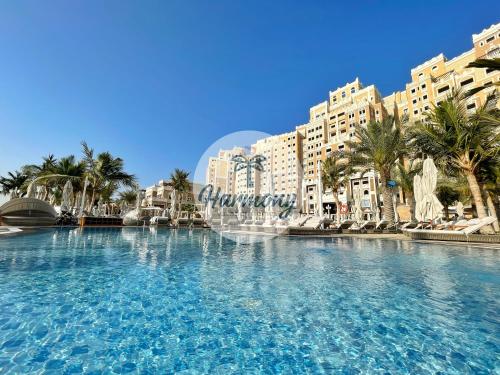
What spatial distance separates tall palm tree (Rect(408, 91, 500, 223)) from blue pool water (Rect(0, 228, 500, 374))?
11170 mm

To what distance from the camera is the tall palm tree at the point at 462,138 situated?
14.8 meters

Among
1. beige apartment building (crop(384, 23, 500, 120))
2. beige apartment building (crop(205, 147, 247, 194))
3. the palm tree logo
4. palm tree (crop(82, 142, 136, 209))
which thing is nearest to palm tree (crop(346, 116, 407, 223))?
the palm tree logo

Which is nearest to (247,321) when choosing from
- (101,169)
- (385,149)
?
(385,149)

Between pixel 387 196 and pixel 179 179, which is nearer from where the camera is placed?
pixel 387 196

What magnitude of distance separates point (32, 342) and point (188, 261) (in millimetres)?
5851

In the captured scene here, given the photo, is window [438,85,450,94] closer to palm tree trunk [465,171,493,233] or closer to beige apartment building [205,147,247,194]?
palm tree trunk [465,171,493,233]

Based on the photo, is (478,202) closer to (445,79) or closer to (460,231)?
(460,231)

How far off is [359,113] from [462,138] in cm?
4537

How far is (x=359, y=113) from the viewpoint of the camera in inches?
2211

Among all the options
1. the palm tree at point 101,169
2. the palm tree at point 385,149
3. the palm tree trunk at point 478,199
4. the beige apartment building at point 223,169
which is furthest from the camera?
the beige apartment building at point 223,169

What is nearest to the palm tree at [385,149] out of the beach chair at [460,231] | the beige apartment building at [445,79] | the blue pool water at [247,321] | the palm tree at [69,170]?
the beach chair at [460,231]

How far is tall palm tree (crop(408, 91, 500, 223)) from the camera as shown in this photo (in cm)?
1483

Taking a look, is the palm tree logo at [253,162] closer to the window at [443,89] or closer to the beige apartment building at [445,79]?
the beige apartment building at [445,79]

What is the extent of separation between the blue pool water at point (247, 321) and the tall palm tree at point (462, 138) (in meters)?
11.2
